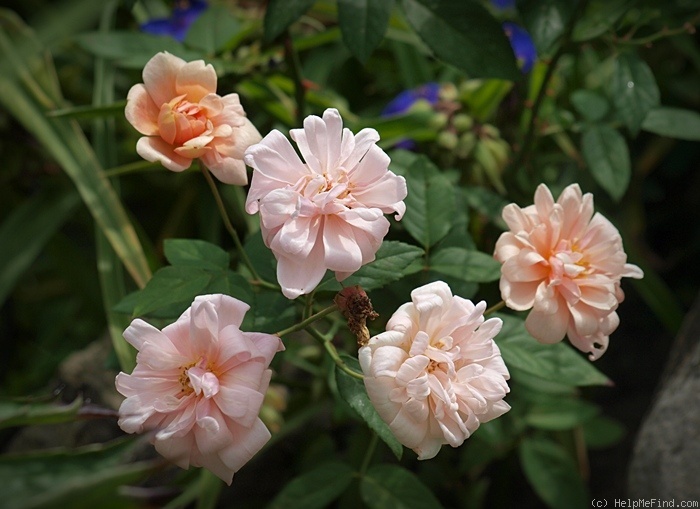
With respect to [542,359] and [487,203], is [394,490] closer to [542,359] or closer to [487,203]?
[542,359]

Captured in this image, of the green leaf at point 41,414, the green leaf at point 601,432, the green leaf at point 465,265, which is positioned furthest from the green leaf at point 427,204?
the green leaf at point 601,432

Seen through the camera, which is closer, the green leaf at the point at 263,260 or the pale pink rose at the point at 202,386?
the pale pink rose at the point at 202,386

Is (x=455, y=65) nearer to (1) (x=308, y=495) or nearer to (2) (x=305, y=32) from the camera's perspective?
(1) (x=308, y=495)

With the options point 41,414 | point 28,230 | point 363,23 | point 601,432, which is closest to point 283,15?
point 363,23

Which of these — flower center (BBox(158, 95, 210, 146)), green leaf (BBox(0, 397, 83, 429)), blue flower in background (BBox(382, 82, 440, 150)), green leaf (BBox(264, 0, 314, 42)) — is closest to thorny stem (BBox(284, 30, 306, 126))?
green leaf (BBox(264, 0, 314, 42))

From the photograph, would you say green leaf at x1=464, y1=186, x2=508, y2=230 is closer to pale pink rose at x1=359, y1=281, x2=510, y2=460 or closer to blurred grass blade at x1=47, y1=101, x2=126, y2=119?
pale pink rose at x1=359, y1=281, x2=510, y2=460

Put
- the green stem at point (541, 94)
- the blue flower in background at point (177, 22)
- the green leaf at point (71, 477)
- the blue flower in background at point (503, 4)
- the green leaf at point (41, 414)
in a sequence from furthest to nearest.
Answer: the blue flower in background at point (503, 4) < the blue flower in background at point (177, 22) < the green stem at point (541, 94) < the green leaf at point (41, 414) < the green leaf at point (71, 477)

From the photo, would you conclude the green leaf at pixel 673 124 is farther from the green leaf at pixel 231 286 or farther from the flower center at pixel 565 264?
the green leaf at pixel 231 286
